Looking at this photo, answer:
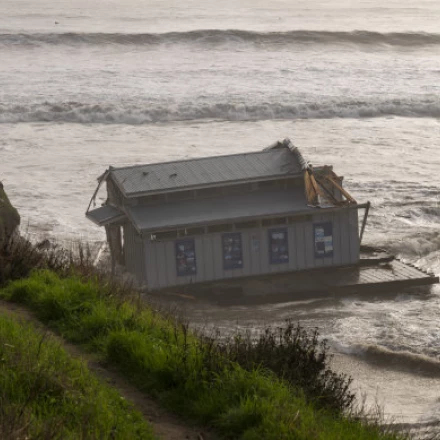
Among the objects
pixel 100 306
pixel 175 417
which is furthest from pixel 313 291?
pixel 175 417

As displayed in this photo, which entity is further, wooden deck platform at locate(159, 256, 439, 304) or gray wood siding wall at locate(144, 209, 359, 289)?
gray wood siding wall at locate(144, 209, 359, 289)

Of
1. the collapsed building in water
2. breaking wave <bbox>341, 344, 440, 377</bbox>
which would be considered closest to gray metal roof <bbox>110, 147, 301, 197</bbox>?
the collapsed building in water

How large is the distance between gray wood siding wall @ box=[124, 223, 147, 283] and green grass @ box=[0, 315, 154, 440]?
11637mm

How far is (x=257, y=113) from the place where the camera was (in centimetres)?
4503

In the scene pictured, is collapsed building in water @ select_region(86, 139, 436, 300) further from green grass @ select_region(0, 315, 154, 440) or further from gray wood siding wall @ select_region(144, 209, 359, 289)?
green grass @ select_region(0, 315, 154, 440)

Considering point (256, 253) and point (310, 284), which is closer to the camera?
point (310, 284)

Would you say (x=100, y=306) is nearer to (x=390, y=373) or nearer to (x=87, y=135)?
(x=390, y=373)

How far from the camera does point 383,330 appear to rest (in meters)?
17.8

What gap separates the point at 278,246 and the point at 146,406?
12736 mm

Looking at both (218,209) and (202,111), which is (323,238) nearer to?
(218,209)

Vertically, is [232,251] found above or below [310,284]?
above

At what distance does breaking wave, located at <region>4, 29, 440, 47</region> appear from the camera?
65875mm

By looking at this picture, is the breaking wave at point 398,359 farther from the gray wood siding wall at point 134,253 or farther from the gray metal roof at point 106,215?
the gray metal roof at point 106,215

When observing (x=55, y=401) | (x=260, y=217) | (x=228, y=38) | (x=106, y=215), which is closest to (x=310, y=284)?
(x=260, y=217)
